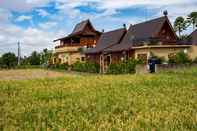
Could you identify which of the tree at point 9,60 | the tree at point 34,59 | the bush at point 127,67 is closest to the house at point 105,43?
the bush at point 127,67

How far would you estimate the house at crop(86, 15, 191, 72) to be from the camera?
34312 mm

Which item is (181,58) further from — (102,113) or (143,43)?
(102,113)

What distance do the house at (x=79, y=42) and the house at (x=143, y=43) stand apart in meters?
9.31

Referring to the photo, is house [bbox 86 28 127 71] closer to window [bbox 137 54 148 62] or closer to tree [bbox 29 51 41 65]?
window [bbox 137 54 148 62]

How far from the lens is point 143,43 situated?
34.6m

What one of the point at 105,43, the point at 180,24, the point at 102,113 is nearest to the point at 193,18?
the point at 180,24

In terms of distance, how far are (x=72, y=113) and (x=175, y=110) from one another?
2134 millimetres

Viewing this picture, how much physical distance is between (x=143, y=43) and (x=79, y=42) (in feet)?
74.7

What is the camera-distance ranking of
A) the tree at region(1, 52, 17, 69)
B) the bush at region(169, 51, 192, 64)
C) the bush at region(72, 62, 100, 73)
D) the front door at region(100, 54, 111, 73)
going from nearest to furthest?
the bush at region(169, 51, 192, 64) → the bush at region(72, 62, 100, 73) → the front door at region(100, 54, 111, 73) → the tree at region(1, 52, 17, 69)

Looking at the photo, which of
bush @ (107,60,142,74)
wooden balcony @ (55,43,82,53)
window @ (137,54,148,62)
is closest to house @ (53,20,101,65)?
wooden balcony @ (55,43,82,53)

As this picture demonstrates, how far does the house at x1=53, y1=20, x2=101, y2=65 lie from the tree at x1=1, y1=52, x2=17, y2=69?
45.1 ft

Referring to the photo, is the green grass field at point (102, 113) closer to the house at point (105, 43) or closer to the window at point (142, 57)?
the window at point (142, 57)

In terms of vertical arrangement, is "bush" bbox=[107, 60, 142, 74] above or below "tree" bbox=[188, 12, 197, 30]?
below

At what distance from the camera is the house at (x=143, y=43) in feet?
113
